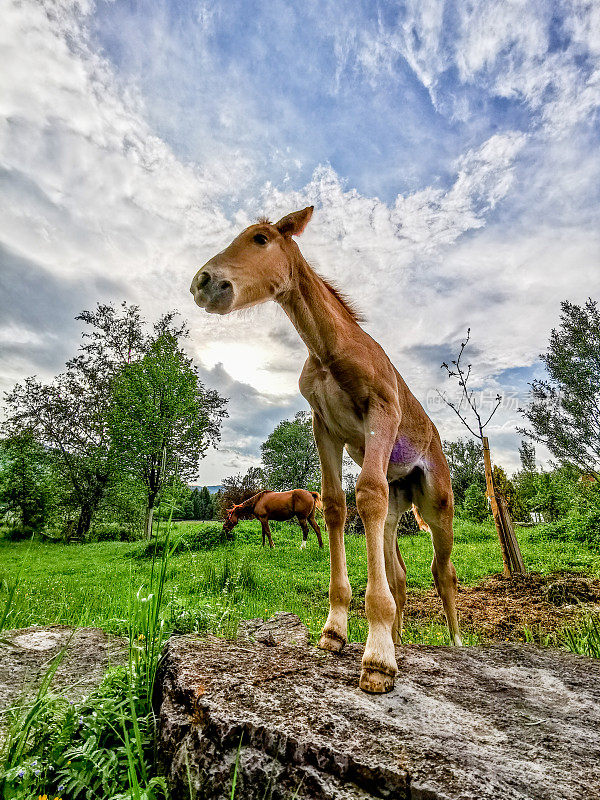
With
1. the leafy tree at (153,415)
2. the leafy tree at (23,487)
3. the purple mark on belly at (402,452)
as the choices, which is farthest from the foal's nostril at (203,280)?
the leafy tree at (23,487)

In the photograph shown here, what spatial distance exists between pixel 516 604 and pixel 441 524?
5654 mm

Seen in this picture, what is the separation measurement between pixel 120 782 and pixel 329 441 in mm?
1959

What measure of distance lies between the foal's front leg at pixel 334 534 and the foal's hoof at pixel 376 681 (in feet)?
1.89

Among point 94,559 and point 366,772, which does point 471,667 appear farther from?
point 94,559

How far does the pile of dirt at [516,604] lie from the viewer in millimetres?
5988

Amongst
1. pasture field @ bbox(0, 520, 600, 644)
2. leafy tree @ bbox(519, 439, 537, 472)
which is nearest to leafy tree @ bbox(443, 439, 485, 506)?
leafy tree @ bbox(519, 439, 537, 472)

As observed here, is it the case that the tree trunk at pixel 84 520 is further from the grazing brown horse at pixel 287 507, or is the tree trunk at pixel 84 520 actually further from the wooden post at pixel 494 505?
the wooden post at pixel 494 505

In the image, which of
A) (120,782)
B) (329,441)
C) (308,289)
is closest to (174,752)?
(120,782)

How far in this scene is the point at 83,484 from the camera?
27.7 meters

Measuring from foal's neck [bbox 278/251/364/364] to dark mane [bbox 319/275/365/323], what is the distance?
37cm

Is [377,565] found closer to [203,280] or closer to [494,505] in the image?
[203,280]

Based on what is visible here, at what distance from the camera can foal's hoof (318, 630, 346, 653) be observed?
236cm

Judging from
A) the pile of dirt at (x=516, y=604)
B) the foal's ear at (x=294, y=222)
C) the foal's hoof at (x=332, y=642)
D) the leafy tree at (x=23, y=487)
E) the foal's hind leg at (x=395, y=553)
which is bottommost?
the pile of dirt at (x=516, y=604)

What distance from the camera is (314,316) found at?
104 inches
